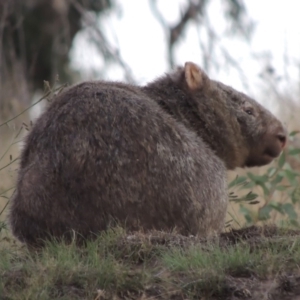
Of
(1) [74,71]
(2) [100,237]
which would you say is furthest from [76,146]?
(1) [74,71]

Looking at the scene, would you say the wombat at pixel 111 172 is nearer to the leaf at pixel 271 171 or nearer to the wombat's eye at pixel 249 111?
the wombat's eye at pixel 249 111

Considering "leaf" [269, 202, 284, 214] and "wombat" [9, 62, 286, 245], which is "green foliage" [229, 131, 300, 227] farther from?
"wombat" [9, 62, 286, 245]

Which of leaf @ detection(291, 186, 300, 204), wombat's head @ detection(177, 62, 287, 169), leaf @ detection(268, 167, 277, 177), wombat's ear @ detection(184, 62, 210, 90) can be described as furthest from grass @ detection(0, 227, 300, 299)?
leaf @ detection(268, 167, 277, 177)

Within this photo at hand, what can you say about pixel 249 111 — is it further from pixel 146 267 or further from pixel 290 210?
pixel 146 267

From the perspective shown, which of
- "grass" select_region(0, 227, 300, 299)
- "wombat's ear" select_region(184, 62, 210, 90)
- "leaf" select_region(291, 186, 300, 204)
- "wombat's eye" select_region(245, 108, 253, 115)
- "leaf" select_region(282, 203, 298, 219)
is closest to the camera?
"grass" select_region(0, 227, 300, 299)

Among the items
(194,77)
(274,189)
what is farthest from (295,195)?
(194,77)

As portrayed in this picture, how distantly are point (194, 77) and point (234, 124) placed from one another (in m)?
0.54

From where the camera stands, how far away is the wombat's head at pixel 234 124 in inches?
277

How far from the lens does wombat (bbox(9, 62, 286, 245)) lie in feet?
18.7

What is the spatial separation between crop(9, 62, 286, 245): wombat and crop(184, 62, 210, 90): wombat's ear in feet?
2.11

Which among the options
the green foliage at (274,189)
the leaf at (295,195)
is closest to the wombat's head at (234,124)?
the green foliage at (274,189)

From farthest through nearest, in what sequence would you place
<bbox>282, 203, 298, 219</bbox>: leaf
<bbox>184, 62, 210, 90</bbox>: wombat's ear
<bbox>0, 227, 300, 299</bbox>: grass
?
<bbox>282, 203, 298, 219</bbox>: leaf
<bbox>184, 62, 210, 90</bbox>: wombat's ear
<bbox>0, 227, 300, 299</bbox>: grass

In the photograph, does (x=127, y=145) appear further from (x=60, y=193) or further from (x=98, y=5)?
(x=98, y=5)

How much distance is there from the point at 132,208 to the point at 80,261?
2.57ft
